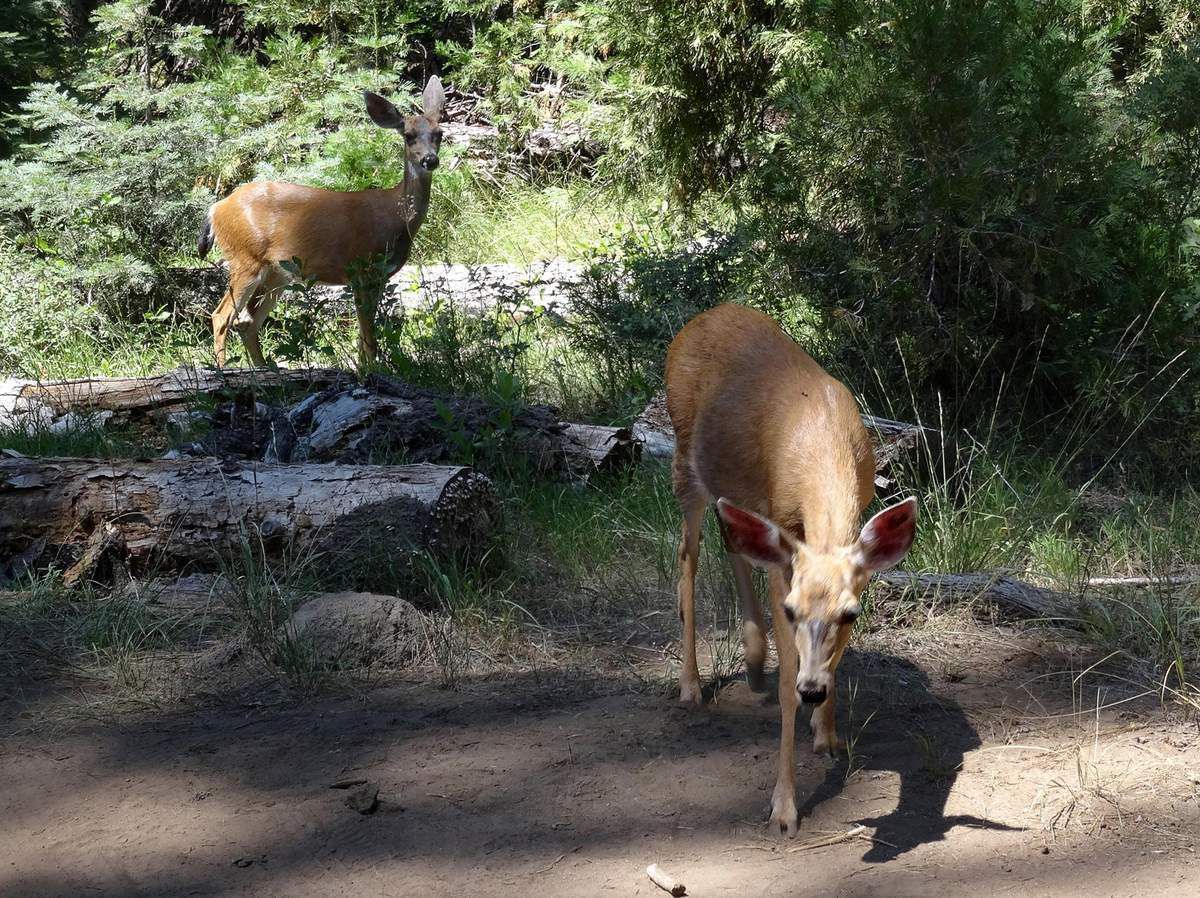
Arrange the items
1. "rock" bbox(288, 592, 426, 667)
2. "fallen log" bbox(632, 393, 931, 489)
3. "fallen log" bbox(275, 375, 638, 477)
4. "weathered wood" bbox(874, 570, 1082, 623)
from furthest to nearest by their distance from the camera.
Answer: "fallen log" bbox(275, 375, 638, 477) < "fallen log" bbox(632, 393, 931, 489) < "weathered wood" bbox(874, 570, 1082, 623) < "rock" bbox(288, 592, 426, 667)

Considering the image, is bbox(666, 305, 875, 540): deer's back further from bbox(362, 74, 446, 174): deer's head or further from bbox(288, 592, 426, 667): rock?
bbox(362, 74, 446, 174): deer's head

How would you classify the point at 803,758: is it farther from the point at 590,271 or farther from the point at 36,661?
the point at 590,271

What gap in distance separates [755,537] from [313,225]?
25.7 feet

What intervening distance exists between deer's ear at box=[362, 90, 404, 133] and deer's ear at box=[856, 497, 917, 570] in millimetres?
7881

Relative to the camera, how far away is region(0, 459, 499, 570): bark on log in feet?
16.9

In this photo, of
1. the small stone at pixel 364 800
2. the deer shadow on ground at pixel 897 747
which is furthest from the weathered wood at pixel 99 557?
the deer shadow on ground at pixel 897 747

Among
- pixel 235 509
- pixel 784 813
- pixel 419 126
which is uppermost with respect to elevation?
pixel 419 126

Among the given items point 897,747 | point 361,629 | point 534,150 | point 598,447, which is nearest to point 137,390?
point 598,447

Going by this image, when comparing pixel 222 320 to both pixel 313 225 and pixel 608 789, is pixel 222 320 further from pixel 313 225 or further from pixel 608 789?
pixel 608 789

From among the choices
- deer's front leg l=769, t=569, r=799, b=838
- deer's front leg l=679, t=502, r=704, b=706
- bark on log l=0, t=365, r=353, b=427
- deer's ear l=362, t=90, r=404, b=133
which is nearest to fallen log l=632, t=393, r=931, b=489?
deer's front leg l=679, t=502, r=704, b=706

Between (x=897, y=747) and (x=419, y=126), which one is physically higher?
(x=419, y=126)

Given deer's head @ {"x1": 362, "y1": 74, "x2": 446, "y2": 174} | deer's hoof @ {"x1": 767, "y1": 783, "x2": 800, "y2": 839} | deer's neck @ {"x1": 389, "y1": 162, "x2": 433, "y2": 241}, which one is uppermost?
deer's head @ {"x1": 362, "y1": 74, "x2": 446, "y2": 174}

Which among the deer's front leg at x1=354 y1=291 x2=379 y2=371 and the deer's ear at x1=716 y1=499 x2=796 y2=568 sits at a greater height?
the deer's ear at x1=716 y1=499 x2=796 y2=568

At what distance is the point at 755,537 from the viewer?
326 centimetres
